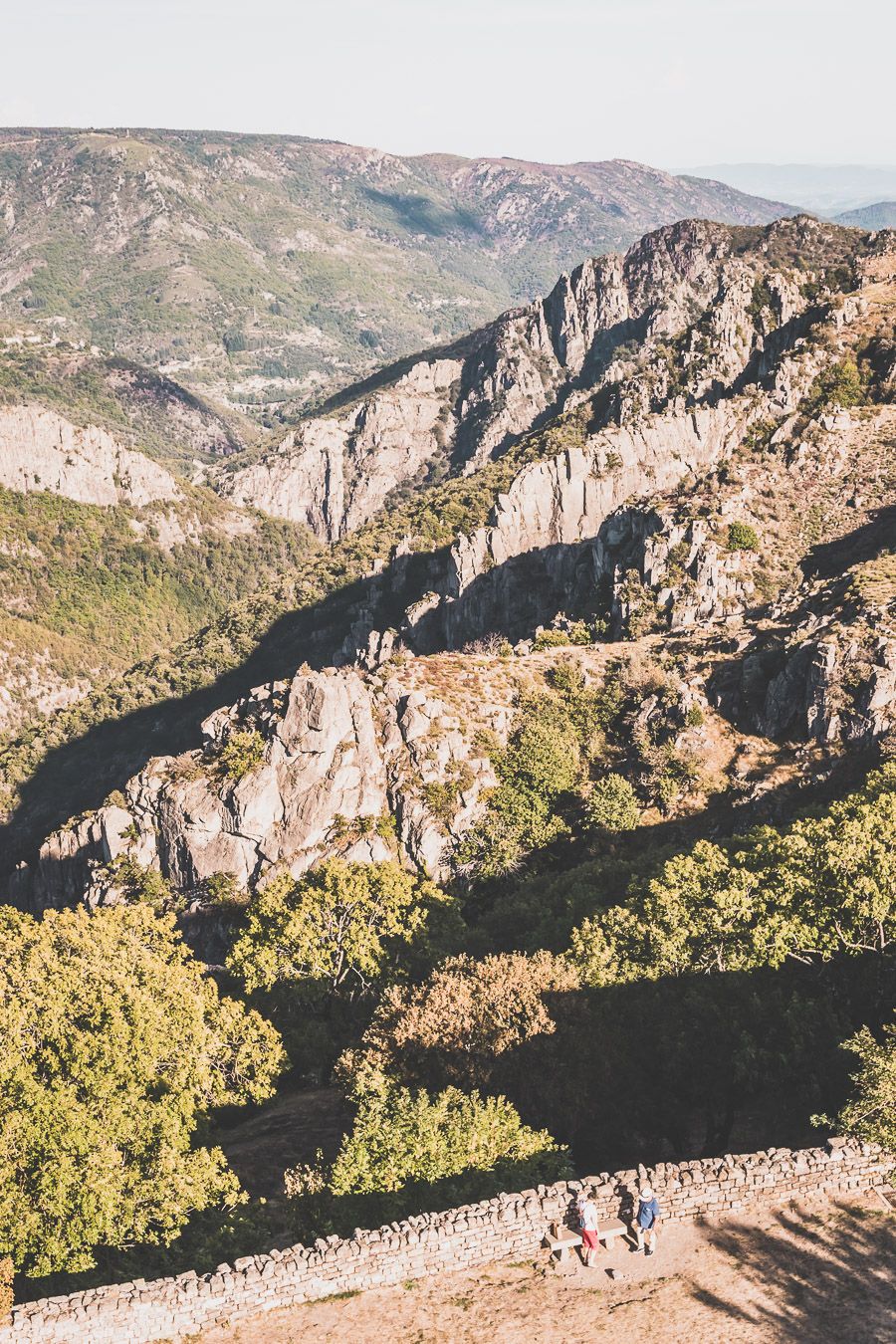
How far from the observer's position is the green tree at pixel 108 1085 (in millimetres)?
29359

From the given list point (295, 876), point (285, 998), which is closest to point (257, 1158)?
point (285, 998)

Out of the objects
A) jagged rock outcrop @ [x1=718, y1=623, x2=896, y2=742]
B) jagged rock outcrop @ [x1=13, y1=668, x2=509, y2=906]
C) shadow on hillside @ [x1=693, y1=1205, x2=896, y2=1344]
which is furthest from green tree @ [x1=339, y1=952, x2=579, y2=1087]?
jagged rock outcrop @ [x1=718, y1=623, x2=896, y2=742]

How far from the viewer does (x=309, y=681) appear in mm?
73875

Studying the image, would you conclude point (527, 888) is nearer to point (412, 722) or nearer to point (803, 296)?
point (412, 722)

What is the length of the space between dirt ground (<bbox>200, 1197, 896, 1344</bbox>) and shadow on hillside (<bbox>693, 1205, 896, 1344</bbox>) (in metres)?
0.02

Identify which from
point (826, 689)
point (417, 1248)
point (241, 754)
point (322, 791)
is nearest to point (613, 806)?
point (826, 689)

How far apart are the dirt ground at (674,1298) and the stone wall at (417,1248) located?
14.9 inches

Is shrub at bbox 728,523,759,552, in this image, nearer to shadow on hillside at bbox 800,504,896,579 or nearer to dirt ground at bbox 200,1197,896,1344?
shadow on hillside at bbox 800,504,896,579

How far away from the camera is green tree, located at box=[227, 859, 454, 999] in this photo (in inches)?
1804

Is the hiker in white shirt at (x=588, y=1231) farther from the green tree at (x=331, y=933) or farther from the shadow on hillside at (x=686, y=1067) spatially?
the green tree at (x=331, y=933)

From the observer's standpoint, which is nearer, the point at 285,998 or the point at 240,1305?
the point at 240,1305

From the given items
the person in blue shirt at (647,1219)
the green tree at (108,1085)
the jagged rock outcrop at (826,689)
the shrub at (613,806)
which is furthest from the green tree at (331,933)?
the jagged rock outcrop at (826,689)

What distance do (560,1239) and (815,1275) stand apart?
234 inches

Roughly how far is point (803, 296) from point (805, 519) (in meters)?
69.6
